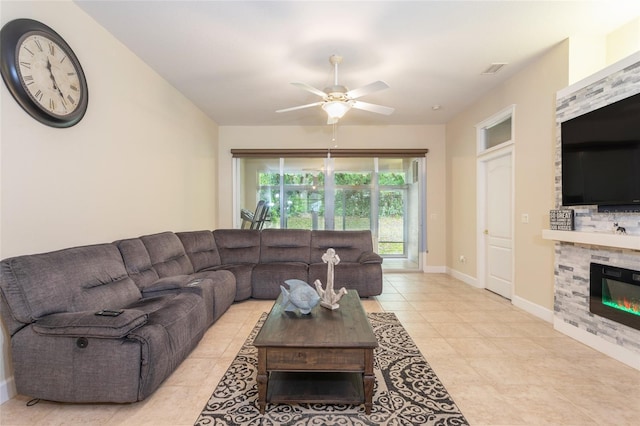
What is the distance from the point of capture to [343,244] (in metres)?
4.50

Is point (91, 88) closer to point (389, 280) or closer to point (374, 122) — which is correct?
point (374, 122)

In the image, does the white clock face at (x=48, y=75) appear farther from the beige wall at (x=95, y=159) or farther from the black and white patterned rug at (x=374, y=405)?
the black and white patterned rug at (x=374, y=405)

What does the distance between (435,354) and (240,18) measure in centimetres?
350

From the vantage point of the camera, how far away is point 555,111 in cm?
306

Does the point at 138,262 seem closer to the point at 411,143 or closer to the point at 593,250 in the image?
the point at 593,250

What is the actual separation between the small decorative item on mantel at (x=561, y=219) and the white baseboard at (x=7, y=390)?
15.5 ft

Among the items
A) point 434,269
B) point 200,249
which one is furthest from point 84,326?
point 434,269

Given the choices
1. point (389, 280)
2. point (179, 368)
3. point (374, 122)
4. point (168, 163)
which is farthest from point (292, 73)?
point (389, 280)

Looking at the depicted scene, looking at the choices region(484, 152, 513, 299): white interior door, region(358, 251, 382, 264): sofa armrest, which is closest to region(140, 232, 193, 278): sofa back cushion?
region(358, 251, 382, 264): sofa armrest

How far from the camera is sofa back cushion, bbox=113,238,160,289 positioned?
2617 mm

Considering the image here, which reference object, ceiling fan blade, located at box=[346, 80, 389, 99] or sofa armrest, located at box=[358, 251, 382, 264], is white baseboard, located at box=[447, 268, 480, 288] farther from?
ceiling fan blade, located at box=[346, 80, 389, 99]

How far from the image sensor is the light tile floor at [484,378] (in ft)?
5.67

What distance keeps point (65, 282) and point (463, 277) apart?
17.8 ft

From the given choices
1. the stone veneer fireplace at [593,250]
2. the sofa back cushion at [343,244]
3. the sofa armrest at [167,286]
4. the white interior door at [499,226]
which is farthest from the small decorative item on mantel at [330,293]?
the white interior door at [499,226]
